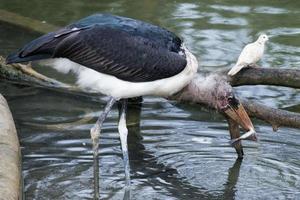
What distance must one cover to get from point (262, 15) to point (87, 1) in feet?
9.29

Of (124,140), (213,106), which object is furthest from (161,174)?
(213,106)

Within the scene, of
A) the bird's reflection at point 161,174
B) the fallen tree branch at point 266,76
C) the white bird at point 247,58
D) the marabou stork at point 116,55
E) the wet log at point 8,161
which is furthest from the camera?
the fallen tree branch at point 266,76

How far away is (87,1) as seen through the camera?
1242 cm

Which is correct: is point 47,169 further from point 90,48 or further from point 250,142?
point 250,142

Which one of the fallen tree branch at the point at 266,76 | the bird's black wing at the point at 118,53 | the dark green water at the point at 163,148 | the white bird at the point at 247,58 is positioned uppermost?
the bird's black wing at the point at 118,53

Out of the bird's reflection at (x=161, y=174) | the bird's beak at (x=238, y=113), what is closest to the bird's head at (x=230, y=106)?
the bird's beak at (x=238, y=113)

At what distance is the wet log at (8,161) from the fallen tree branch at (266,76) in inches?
75.5

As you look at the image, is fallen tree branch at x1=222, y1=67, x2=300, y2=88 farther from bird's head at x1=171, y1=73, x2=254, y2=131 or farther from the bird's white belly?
the bird's white belly

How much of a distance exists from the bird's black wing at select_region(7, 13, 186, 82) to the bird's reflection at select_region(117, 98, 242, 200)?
889 millimetres

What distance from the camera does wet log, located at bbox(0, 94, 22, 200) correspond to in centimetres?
496

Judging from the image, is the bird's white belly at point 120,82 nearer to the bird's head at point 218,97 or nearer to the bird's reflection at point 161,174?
the bird's head at point 218,97

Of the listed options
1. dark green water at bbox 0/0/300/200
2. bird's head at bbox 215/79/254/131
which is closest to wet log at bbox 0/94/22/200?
dark green water at bbox 0/0/300/200

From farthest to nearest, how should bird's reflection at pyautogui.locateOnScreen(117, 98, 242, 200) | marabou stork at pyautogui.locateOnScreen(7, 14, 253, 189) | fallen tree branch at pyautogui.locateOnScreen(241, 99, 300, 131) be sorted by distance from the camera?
fallen tree branch at pyautogui.locateOnScreen(241, 99, 300, 131) < bird's reflection at pyautogui.locateOnScreen(117, 98, 242, 200) < marabou stork at pyautogui.locateOnScreen(7, 14, 253, 189)

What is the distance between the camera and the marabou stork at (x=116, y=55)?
221 inches
